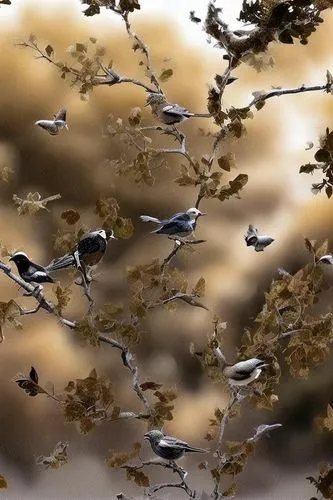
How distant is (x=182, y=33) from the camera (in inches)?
43.5

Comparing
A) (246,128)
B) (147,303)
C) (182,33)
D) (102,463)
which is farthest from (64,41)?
(102,463)

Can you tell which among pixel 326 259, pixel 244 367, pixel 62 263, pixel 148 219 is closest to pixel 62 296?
pixel 62 263

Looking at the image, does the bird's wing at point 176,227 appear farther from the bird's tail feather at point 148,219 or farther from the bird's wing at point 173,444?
the bird's wing at point 173,444

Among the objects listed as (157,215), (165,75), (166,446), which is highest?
(165,75)

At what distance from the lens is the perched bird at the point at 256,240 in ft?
3.56

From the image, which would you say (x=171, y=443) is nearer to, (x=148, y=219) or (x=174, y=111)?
(x=148, y=219)

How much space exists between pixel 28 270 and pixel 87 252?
8cm

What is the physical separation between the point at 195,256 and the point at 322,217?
0.20 metres

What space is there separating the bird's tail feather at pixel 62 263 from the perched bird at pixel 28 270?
0.01 m

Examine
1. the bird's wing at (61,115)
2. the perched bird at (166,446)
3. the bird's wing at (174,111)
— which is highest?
the bird's wing at (61,115)

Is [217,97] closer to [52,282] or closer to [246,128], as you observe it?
[246,128]

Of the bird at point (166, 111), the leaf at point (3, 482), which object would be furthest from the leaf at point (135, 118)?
the leaf at point (3, 482)

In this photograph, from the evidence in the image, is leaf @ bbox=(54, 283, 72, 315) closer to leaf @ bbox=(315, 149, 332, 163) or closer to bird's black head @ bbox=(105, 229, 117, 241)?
bird's black head @ bbox=(105, 229, 117, 241)

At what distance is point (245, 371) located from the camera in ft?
3.33
